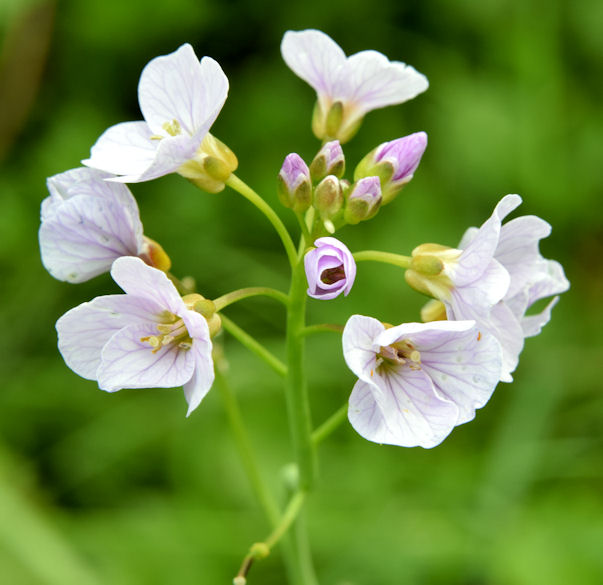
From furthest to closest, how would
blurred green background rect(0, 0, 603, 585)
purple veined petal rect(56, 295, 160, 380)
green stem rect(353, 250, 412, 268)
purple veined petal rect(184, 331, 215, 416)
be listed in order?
1. blurred green background rect(0, 0, 603, 585)
2. green stem rect(353, 250, 412, 268)
3. purple veined petal rect(56, 295, 160, 380)
4. purple veined petal rect(184, 331, 215, 416)

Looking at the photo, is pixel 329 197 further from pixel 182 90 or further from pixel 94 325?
pixel 94 325

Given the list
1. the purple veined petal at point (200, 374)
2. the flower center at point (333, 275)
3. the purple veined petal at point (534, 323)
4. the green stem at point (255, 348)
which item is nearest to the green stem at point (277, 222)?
the flower center at point (333, 275)

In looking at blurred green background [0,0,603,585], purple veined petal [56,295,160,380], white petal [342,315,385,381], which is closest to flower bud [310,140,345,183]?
white petal [342,315,385,381]

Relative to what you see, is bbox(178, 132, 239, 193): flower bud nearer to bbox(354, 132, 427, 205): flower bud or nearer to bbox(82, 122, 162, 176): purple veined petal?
bbox(82, 122, 162, 176): purple veined petal

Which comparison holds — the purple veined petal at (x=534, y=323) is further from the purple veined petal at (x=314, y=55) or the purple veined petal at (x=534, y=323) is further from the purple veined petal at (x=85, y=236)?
the purple veined petal at (x=85, y=236)

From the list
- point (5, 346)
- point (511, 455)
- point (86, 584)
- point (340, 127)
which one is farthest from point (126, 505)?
point (340, 127)

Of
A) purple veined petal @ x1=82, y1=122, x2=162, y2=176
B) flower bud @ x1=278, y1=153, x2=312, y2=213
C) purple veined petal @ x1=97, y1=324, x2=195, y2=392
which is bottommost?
purple veined petal @ x1=97, y1=324, x2=195, y2=392

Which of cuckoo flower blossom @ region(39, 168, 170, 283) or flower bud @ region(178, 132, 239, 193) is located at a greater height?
flower bud @ region(178, 132, 239, 193)
